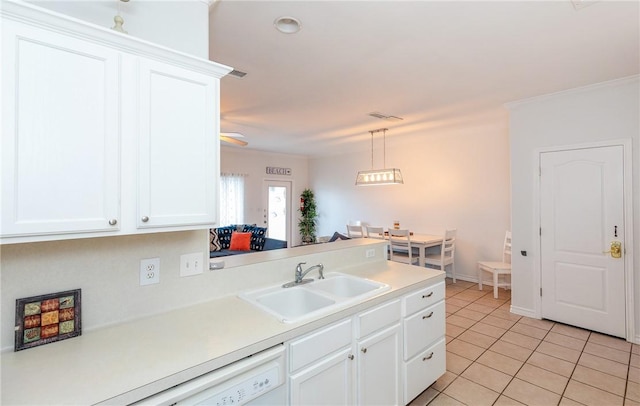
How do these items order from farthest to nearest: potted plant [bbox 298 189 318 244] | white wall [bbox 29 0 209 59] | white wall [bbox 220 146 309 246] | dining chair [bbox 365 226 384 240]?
potted plant [bbox 298 189 318 244]
white wall [bbox 220 146 309 246]
dining chair [bbox 365 226 384 240]
white wall [bbox 29 0 209 59]

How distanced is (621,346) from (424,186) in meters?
3.37

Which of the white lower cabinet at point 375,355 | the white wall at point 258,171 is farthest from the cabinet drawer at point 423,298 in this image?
the white wall at point 258,171

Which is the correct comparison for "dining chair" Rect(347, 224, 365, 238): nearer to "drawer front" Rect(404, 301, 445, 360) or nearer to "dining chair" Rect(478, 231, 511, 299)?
"dining chair" Rect(478, 231, 511, 299)

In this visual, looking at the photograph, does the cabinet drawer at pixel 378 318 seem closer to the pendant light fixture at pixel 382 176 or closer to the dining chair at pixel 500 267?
the dining chair at pixel 500 267

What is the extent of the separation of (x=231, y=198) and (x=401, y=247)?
148 inches

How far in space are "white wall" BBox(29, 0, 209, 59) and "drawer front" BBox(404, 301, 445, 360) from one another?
2.09 meters

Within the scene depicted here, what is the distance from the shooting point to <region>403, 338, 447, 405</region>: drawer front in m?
1.94

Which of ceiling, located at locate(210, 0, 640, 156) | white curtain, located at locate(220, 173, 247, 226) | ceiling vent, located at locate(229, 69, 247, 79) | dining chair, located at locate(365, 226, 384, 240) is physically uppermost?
ceiling vent, located at locate(229, 69, 247, 79)

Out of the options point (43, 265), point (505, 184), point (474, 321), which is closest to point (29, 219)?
point (43, 265)

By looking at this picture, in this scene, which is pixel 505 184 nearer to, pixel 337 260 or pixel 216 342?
pixel 337 260

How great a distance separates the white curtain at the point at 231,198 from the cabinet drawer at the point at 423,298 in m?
5.07

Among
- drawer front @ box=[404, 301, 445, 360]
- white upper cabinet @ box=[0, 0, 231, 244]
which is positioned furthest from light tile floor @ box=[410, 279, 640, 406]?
white upper cabinet @ box=[0, 0, 231, 244]

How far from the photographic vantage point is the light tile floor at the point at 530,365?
212 cm

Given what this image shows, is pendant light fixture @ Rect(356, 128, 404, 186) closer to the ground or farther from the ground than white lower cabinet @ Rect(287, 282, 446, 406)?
farther from the ground
